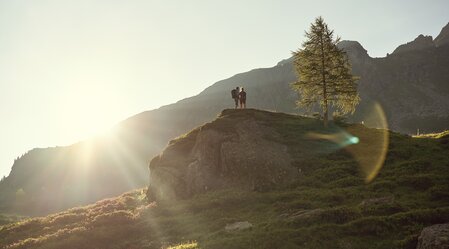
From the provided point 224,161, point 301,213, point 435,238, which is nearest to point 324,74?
point 224,161

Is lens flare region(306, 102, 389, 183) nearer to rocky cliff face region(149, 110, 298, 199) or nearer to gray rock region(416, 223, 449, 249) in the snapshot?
rocky cliff face region(149, 110, 298, 199)

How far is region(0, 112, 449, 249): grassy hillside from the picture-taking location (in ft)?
60.8

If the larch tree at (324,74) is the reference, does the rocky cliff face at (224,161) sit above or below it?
below

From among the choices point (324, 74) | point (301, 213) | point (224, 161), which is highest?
point (324, 74)

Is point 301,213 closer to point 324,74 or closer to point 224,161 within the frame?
point 224,161

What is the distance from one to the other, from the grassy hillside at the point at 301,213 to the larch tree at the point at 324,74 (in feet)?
17.2

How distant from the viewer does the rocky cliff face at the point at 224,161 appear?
33688 millimetres

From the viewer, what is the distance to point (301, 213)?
74.1ft

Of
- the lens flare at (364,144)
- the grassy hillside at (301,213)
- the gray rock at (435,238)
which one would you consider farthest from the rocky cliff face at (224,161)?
the gray rock at (435,238)

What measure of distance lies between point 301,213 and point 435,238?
8.79 metres

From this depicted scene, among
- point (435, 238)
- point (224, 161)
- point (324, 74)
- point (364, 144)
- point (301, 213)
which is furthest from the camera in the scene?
point (324, 74)

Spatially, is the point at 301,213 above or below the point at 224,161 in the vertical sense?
below

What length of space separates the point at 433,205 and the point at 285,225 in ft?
28.4

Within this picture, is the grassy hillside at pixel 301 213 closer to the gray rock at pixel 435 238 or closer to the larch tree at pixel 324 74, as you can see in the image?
the gray rock at pixel 435 238
